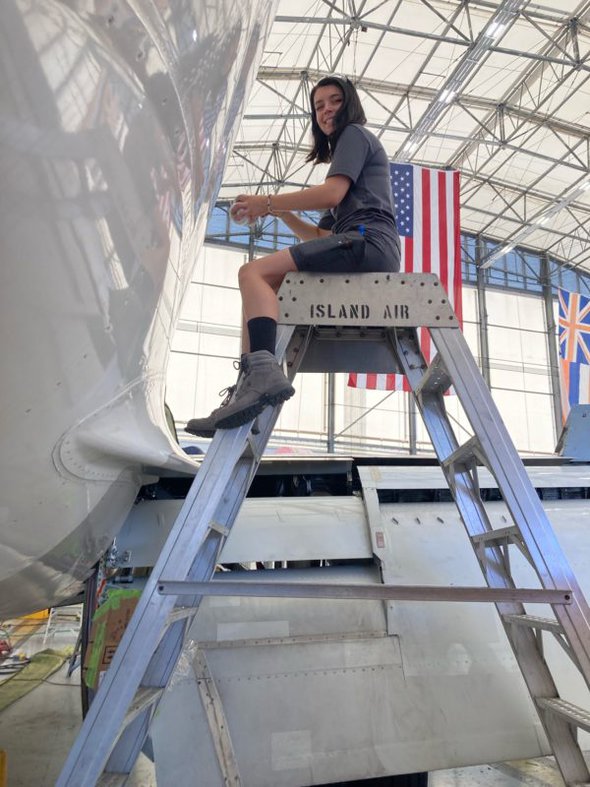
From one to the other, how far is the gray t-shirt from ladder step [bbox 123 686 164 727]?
4.65ft

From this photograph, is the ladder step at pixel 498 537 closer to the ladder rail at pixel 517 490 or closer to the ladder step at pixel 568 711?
the ladder rail at pixel 517 490

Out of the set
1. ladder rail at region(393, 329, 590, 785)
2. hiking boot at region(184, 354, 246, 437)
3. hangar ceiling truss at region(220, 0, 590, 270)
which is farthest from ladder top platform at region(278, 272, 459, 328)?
hangar ceiling truss at region(220, 0, 590, 270)

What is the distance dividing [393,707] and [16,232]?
229cm

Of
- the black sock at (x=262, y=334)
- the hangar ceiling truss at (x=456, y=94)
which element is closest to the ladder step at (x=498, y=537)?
the black sock at (x=262, y=334)

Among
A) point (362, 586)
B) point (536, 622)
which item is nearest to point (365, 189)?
point (362, 586)

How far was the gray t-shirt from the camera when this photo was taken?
1.77 meters

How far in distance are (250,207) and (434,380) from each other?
33.8 inches

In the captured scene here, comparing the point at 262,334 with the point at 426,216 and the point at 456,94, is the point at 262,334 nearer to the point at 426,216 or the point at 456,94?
the point at 426,216

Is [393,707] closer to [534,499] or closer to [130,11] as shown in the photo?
[534,499]

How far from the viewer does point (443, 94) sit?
1124 centimetres

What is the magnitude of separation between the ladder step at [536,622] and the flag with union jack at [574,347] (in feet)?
31.6

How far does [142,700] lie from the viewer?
1354 millimetres

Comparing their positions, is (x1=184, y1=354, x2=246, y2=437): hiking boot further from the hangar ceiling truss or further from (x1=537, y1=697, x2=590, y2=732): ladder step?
the hangar ceiling truss

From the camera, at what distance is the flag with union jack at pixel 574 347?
411 inches
